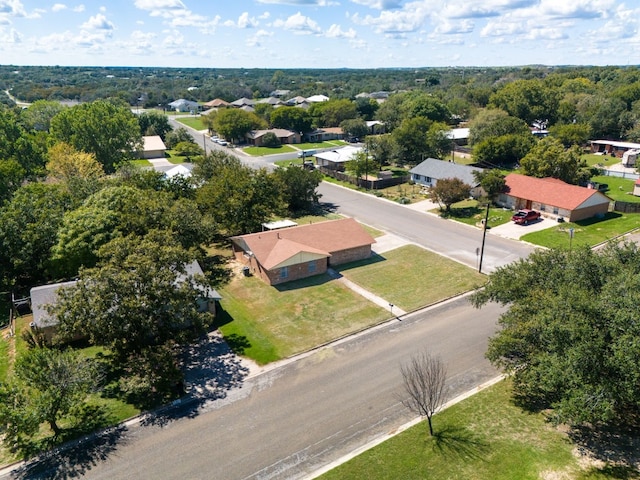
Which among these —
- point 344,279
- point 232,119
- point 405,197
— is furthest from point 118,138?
point 344,279

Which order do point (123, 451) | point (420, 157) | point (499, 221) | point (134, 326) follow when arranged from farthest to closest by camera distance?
1. point (420, 157)
2. point (499, 221)
3. point (134, 326)
4. point (123, 451)

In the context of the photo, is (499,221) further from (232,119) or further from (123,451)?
(232,119)

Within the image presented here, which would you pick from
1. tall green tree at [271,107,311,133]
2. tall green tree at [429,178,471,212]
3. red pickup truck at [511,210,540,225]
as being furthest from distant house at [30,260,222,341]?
tall green tree at [271,107,311,133]

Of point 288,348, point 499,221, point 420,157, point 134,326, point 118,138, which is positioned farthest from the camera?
point 420,157

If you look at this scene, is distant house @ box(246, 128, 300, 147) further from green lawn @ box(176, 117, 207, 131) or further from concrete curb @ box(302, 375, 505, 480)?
concrete curb @ box(302, 375, 505, 480)

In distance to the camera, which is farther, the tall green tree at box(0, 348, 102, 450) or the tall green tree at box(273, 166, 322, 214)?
the tall green tree at box(273, 166, 322, 214)

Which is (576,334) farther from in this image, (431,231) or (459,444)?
(431,231)

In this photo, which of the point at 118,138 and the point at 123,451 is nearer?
the point at 123,451
